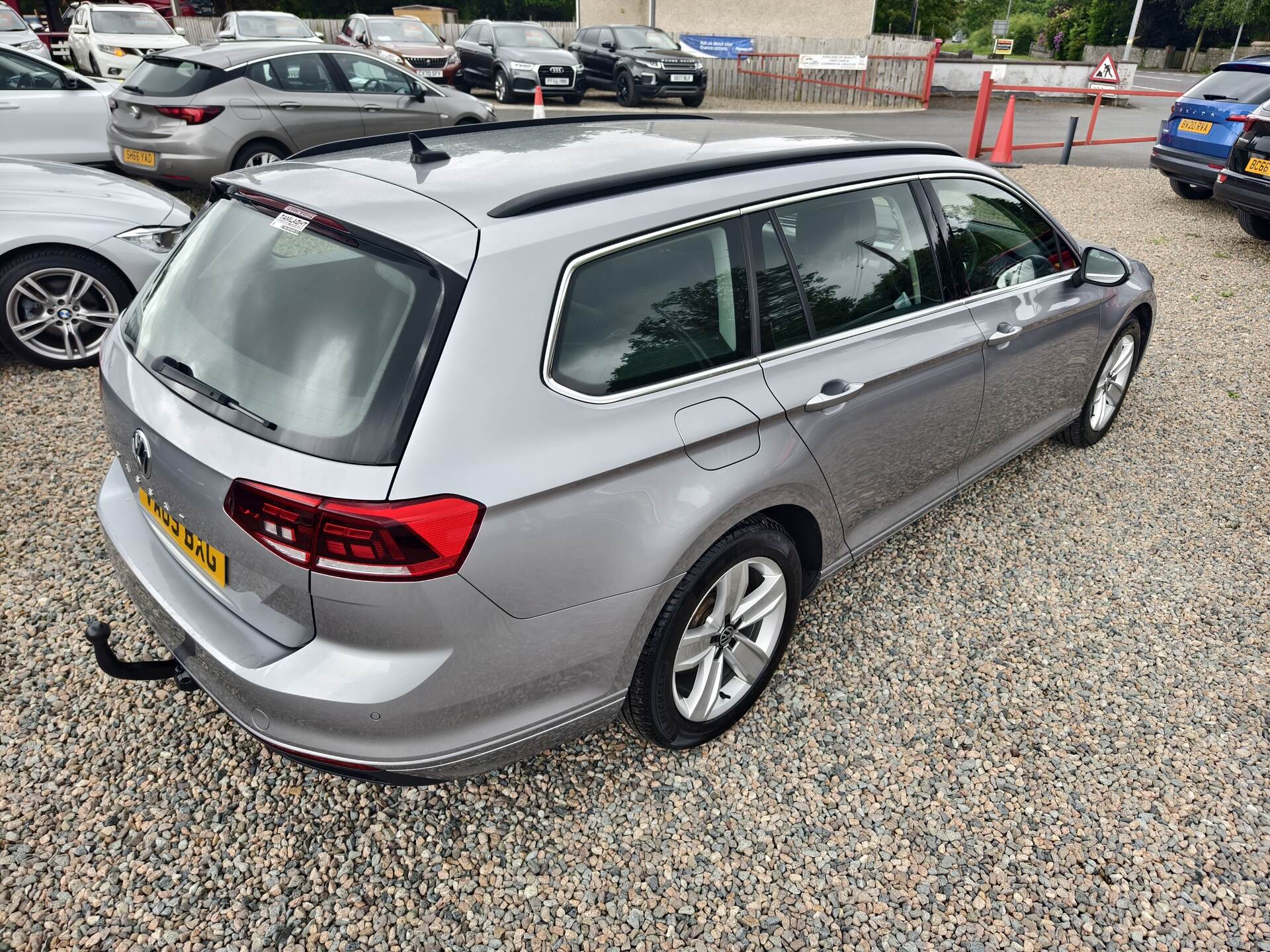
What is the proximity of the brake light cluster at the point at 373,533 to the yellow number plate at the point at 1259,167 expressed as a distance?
29.5 feet

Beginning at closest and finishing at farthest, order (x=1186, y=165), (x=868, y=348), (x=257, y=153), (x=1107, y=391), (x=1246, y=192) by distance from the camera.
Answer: (x=868, y=348) → (x=1107, y=391) → (x=1246, y=192) → (x=257, y=153) → (x=1186, y=165)

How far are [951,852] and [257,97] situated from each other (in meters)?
9.13

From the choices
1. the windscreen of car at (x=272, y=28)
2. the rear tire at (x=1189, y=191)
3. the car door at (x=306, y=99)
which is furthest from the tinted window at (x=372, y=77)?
the windscreen of car at (x=272, y=28)

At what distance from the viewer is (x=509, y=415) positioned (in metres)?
1.98

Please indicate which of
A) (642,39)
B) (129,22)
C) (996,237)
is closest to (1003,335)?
(996,237)

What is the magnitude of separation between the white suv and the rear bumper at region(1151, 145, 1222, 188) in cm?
1836

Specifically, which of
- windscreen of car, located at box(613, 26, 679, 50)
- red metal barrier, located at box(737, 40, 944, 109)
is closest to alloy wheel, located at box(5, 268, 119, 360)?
windscreen of car, located at box(613, 26, 679, 50)

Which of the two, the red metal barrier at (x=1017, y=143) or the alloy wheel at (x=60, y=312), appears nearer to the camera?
the alloy wheel at (x=60, y=312)

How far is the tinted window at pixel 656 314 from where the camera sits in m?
2.16

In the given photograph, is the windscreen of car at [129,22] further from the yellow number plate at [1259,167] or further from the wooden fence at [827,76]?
the yellow number plate at [1259,167]

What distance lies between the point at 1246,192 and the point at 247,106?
31.3 feet

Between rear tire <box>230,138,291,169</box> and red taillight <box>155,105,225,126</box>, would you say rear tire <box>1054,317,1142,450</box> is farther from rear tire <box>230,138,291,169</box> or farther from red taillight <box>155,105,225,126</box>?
red taillight <box>155,105,225,126</box>

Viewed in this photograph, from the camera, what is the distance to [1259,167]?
798cm

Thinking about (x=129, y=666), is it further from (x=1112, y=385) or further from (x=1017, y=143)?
(x=1017, y=143)
